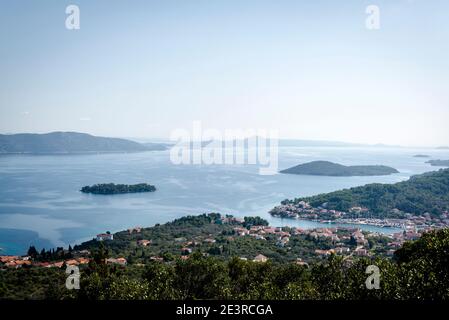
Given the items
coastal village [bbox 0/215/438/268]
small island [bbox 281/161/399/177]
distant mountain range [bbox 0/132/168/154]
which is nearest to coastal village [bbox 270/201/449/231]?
coastal village [bbox 0/215/438/268]

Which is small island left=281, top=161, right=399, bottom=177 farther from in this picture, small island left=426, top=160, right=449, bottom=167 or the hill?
the hill

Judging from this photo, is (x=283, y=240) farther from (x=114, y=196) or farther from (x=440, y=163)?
(x=440, y=163)

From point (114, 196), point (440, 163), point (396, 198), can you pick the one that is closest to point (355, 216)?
point (396, 198)

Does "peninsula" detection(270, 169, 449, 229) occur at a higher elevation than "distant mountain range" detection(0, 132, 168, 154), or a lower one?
lower

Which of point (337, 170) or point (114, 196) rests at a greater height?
point (337, 170)
